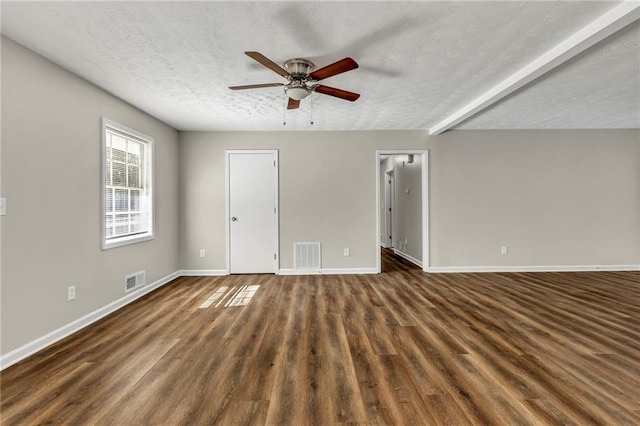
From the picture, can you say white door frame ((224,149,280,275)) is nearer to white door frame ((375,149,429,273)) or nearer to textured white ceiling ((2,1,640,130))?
textured white ceiling ((2,1,640,130))

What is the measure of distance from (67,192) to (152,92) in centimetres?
137

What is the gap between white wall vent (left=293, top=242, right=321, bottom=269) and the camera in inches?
197

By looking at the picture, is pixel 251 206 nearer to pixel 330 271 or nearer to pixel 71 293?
pixel 330 271

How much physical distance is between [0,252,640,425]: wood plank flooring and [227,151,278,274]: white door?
146cm

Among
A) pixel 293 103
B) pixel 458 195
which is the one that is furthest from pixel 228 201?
pixel 458 195

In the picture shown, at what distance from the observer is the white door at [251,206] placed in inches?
196

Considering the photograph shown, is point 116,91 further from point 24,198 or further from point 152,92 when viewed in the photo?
point 24,198

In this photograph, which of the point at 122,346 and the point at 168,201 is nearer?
the point at 122,346

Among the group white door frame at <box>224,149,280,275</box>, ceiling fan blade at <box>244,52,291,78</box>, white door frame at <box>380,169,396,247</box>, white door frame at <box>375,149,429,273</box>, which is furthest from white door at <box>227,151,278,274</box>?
white door frame at <box>380,169,396,247</box>

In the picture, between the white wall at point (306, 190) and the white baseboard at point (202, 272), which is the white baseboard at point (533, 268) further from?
the white baseboard at point (202, 272)

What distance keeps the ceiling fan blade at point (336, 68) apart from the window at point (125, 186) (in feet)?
8.18

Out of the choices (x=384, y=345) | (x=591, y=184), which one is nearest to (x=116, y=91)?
Answer: (x=384, y=345)

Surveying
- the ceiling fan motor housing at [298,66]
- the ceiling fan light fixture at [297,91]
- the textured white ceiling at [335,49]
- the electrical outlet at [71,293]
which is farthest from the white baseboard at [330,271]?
the ceiling fan motor housing at [298,66]

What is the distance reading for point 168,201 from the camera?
15.2 feet
